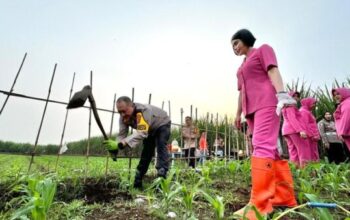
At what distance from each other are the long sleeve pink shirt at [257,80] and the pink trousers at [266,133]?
66 millimetres

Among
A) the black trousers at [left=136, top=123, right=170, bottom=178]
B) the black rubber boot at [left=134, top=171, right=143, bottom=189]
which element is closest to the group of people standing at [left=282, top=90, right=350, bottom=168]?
the black trousers at [left=136, top=123, right=170, bottom=178]

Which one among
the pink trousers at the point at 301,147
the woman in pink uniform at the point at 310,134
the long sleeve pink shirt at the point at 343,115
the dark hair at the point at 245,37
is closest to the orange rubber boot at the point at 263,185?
the dark hair at the point at 245,37

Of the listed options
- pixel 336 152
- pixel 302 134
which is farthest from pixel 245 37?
pixel 336 152

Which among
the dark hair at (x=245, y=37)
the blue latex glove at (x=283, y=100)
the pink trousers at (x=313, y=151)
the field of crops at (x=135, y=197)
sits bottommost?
the field of crops at (x=135, y=197)

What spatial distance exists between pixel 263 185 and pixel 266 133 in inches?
15.8

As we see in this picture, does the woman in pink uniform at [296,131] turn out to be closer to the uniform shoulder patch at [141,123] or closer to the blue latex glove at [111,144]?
the uniform shoulder patch at [141,123]

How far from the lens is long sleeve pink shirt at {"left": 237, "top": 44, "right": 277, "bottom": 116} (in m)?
2.78

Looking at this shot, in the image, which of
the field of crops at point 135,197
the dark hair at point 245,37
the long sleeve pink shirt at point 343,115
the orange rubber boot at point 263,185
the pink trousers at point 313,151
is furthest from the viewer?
the pink trousers at point 313,151

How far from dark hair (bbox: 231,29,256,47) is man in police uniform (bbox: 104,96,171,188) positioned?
141cm

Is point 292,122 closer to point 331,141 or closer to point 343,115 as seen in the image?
point 343,115

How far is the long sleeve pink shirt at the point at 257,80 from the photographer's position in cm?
278

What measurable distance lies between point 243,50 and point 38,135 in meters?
2.63

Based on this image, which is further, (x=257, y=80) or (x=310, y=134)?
(x=310, y=134)

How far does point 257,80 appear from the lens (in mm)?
2896
